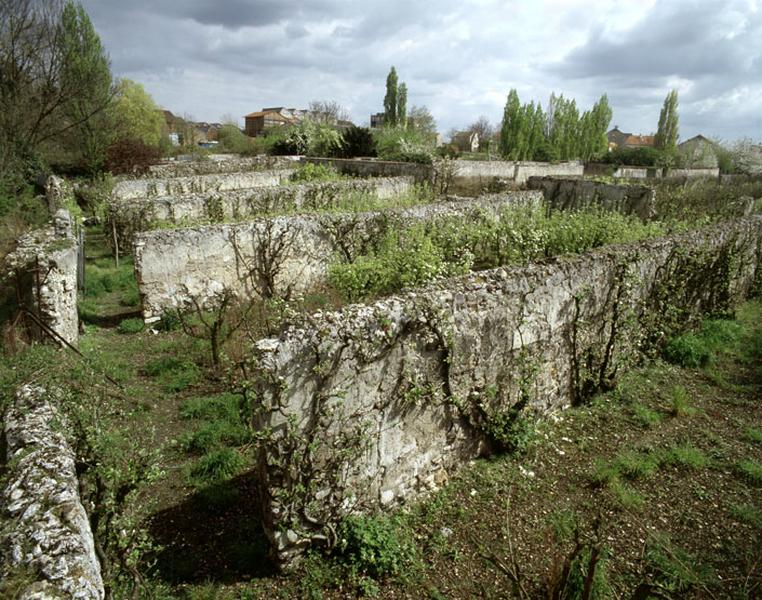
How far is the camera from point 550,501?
4801 mm

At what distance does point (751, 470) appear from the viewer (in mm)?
5246

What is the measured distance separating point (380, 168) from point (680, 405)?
65.7 ft

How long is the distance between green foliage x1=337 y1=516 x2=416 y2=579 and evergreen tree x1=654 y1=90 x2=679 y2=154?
210 feet

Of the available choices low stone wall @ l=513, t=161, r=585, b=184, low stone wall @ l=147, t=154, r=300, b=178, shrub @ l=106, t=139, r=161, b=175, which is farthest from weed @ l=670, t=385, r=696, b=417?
shrub @ l=106, t=139, r=161, b=175

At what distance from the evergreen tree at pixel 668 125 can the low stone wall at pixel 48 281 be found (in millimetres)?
63335

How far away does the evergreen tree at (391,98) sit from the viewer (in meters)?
59.3

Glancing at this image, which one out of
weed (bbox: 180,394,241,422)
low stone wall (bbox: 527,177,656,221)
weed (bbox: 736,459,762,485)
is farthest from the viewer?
low stone wall (bbox: 527,177,656,221)

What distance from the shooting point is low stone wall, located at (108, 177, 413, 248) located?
12.7 meters

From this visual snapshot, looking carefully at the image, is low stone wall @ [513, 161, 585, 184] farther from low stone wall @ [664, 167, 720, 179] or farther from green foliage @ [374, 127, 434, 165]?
low stone wall @ [664, 167, 720, 179]

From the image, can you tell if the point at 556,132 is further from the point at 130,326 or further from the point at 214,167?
the point at 130,326

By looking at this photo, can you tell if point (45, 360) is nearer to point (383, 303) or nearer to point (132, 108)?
point (383, 303)

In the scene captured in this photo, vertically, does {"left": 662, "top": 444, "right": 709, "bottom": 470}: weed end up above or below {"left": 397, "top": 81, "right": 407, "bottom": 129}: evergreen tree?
below

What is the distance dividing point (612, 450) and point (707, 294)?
18.1 feet

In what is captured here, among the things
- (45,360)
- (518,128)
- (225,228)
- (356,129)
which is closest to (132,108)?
(356,129)
